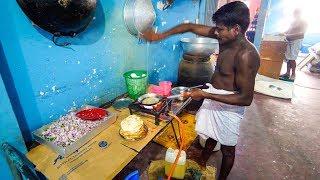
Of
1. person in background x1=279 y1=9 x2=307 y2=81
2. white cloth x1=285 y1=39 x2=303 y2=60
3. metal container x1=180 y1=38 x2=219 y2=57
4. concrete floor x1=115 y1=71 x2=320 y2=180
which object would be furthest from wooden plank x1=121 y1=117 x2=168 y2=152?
white cloth x1=285 y1=39 x2=303 y2=60

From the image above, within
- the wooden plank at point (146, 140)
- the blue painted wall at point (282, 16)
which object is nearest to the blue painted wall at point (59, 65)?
the wooden plank at point (146, 140)

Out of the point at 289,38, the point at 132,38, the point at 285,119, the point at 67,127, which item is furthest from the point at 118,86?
the point at 289,38

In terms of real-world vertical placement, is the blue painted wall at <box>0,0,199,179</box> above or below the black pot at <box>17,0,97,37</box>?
below

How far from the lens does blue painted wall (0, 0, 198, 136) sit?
171 centimetres

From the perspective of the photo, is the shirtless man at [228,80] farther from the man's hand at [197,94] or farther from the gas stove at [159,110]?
the gas stove at [159,110]

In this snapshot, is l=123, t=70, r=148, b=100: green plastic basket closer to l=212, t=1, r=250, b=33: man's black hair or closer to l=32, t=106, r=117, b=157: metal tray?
l=32, t=106, r=117, b=157: metal tray

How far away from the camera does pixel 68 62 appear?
217cm

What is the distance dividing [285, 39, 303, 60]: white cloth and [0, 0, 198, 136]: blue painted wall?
5723mm

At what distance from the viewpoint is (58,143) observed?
5.87 feet

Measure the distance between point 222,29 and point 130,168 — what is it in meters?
2.25

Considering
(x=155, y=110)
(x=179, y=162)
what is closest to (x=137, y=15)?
(x=155, y=110)

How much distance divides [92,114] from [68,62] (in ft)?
2.03

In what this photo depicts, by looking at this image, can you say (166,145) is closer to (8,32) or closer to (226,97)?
(226,97)

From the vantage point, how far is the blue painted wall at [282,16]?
9.86 m
